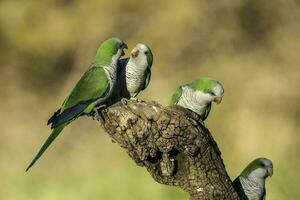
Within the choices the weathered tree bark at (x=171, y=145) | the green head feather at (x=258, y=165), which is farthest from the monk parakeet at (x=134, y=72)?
the green head feather at (x=258, y=165)

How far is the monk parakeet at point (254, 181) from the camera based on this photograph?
3.54 meters

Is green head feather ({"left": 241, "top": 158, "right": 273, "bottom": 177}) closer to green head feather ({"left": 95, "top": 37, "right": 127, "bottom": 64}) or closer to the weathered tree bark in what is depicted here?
the weathered tree bark

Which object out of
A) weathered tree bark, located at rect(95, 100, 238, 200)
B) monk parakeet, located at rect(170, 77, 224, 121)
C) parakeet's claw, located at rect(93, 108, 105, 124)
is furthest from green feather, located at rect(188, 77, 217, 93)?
parakeet's claw, located at rect(93, 108, 105, 124)

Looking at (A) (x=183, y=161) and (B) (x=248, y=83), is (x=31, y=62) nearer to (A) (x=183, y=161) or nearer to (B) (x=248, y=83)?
(B) (x=248, y=83)

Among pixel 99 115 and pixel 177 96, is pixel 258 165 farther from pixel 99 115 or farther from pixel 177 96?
pixel 99 115

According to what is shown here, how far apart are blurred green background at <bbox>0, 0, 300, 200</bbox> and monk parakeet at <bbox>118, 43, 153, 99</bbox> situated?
2778 millimetres

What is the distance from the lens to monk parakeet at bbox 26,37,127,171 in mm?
2990

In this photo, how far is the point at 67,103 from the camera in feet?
9.93

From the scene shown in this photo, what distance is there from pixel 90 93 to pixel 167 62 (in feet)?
11.1

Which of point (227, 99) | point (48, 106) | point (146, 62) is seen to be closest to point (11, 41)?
point (48, 106)

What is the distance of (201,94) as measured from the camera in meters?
3.43

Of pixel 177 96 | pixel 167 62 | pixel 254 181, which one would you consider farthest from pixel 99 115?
pixel 167 62

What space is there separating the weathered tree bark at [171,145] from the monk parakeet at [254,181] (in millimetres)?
335

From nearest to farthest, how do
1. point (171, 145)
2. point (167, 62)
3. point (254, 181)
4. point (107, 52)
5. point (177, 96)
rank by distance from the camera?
1. point (171, 145)
2. point (107, 52)
3. point (254, 181)
4. point (177, 96)
5. point (167, 62)
